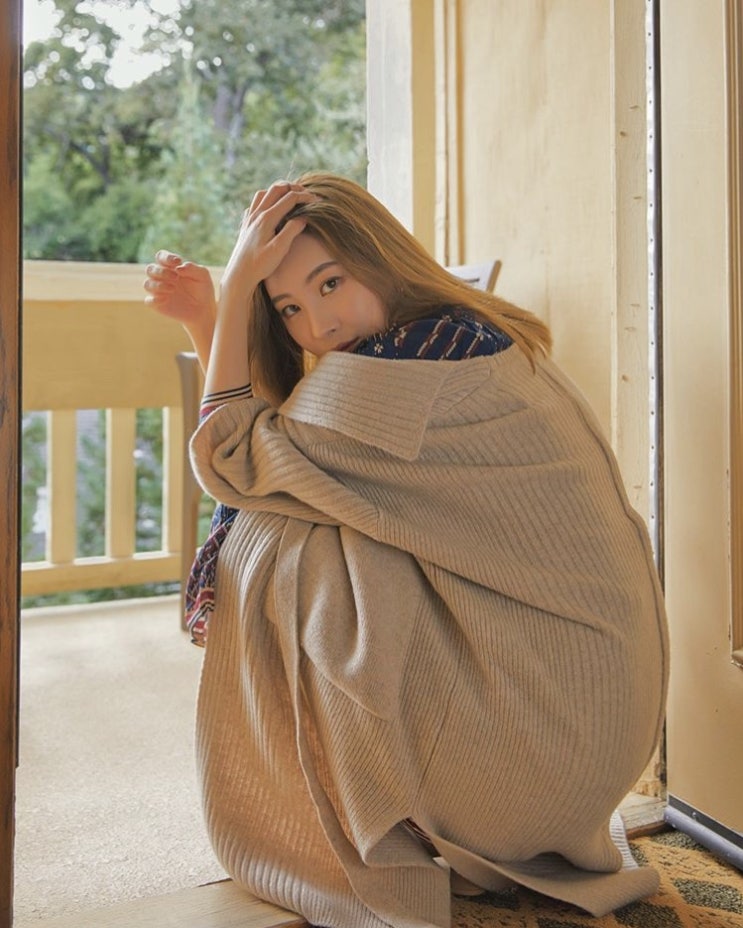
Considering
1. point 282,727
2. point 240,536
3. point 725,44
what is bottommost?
point 282,727

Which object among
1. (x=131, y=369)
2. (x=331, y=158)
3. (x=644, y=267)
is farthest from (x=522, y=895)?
(x=331, y=158)

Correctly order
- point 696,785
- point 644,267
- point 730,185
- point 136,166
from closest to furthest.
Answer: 1. point 730,185
2. point 696,785
3. point 644,267
4. point 136,166

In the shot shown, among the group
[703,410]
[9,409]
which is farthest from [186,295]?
[703,410]

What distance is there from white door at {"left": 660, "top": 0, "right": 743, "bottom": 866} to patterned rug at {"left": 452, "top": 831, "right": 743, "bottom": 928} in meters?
0.06

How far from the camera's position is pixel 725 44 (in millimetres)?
1354

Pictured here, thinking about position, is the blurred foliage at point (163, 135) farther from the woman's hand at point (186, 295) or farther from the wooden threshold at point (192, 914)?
the wooden threshold at point (192, 914)

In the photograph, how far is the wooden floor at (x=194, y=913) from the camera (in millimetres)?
1178

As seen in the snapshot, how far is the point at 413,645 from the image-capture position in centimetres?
115

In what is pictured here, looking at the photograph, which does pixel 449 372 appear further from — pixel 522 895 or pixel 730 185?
pixel 522 895

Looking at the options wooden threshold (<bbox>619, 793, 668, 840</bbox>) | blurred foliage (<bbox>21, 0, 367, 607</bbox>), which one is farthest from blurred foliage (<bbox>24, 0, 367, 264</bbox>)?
wooden threshold (<bbox>619, 793, 668, 840</bbox>)

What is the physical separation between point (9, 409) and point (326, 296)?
42cm

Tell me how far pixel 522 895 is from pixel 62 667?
1.53m

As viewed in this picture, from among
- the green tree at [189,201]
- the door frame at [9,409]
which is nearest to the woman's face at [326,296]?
the door frame at [9,409]

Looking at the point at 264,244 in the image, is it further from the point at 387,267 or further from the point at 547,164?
the point at 547,164
